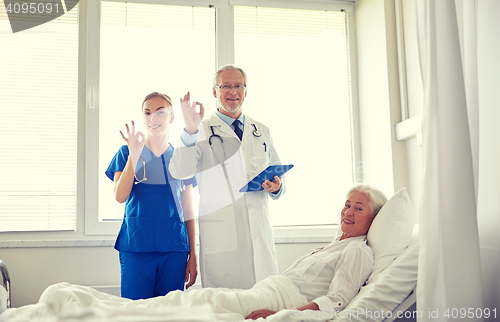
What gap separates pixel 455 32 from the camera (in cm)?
108

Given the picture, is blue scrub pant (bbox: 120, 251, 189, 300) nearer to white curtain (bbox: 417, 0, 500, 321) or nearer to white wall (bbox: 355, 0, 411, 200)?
white curtain (bbox: 417, 0, 500, 321)

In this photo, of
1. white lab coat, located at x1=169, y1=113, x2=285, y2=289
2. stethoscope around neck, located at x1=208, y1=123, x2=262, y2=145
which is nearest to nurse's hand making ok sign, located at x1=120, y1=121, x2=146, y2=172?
white lab coat, located at x1=169, y1=113, x2=285, y2=289

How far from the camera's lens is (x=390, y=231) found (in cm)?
149

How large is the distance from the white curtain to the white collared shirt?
30 cm

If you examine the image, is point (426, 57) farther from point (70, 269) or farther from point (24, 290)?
point (24, 290)

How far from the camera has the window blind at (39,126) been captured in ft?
7.98

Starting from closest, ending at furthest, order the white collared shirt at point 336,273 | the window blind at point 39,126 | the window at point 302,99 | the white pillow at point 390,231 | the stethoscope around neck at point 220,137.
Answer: the white collared shirt at point 336,273 → the white pillow at point 390,231 → the stethoscope around neck at point 220,137 → the window blind at point 39,126 → the window at point 302,99

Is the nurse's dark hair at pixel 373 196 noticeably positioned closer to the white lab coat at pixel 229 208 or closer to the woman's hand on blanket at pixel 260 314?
the white lab coat at pixel 229 208

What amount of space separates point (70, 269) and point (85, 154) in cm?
71

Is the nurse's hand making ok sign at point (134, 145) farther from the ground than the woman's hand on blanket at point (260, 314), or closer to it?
farther from the ground

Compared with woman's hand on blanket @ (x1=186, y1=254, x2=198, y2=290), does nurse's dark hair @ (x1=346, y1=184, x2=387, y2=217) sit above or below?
above

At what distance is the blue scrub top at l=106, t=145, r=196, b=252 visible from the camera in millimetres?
1723

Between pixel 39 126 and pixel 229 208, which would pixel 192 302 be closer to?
pixel 229 208

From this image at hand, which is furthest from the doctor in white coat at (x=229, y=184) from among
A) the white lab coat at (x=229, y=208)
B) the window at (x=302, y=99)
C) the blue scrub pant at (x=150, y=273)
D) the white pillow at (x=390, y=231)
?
the window at (x=302, y=99)
